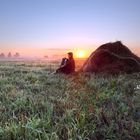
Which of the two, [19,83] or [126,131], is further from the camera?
[19,83]

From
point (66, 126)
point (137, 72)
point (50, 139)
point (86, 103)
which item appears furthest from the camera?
point (137, 72)

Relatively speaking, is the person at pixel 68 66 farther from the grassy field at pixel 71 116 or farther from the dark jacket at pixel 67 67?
the grassy field at pixel 71 116

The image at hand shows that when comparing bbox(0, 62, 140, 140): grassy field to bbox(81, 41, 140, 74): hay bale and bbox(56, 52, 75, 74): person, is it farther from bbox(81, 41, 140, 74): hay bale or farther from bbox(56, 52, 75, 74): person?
bbox(56, 52, 75, 74): person

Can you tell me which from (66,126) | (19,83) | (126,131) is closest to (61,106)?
(66,126)

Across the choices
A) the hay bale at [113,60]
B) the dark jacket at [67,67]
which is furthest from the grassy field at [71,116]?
the dark jacket at [67,67]

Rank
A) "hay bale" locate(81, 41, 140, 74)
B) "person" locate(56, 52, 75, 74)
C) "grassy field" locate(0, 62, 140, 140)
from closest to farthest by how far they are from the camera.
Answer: "grassy field" locate(0, 62, 140, 140)
"hay bale" locate(81, 41, 140, 74)
"person" locate(56, 52, 75, 74)

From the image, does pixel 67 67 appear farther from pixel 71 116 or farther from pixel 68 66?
pixel 71 116

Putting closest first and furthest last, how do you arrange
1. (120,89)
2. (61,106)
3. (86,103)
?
(61,106) → (86,103) → (120,89)

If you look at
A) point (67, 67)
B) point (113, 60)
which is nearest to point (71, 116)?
point (113, 60)

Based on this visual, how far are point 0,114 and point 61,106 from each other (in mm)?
1293

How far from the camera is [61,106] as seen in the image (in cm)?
664

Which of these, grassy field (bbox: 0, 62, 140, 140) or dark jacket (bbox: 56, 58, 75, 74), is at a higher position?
dark jacket (bbox: 56, 58, 75, 74)

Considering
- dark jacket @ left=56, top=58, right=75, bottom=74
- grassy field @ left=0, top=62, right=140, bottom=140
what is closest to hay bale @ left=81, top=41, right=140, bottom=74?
dark jacket @ left=56, top=58, right=75, bottom=74

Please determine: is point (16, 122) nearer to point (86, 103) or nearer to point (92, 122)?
point (92, 122)
